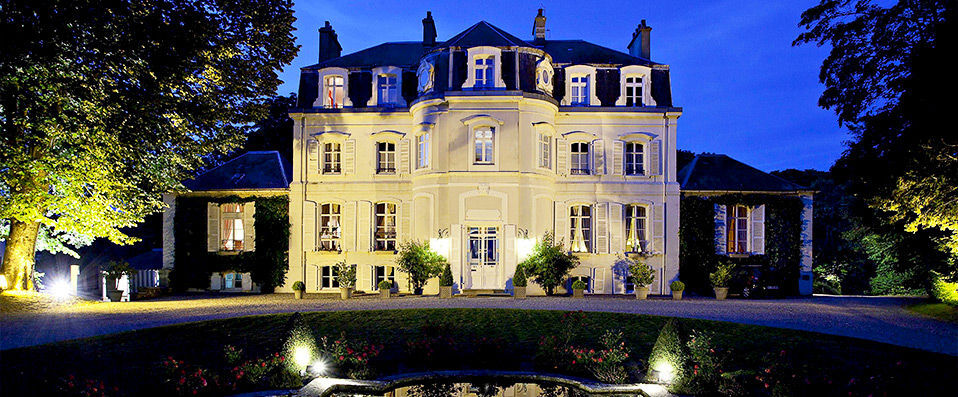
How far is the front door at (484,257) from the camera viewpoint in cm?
1780

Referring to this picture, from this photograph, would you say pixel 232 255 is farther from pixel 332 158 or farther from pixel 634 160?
pixel 634 160

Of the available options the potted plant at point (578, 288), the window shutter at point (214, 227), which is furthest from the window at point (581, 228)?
the window shutter at point (214, 227)

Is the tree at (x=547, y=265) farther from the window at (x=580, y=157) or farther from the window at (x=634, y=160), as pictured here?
the window at (x=634, y=160)

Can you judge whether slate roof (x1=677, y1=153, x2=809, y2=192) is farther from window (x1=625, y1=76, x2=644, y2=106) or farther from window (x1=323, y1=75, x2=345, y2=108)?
window (x1=323, y1=75, x2=345, y2=108)

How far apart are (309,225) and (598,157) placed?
395 inches

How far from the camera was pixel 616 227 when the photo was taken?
1953 cm

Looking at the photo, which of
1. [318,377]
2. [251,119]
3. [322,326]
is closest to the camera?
[318,377]

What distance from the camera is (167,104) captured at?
42.6 ft

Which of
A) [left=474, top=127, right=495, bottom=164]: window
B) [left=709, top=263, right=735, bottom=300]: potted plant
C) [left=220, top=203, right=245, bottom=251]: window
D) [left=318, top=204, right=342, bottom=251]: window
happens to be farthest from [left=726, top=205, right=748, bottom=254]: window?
[left=220, top=203, right=245, bottom=251]: window

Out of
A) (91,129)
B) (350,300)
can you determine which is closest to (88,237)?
(91,129)

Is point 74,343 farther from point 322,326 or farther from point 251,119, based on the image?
point 251,119

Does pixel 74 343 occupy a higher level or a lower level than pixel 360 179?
lower

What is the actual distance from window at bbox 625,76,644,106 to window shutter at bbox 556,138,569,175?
2.54m

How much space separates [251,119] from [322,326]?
242 inches
